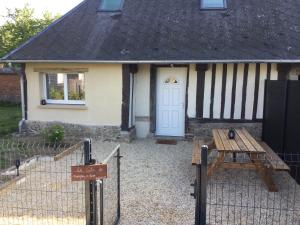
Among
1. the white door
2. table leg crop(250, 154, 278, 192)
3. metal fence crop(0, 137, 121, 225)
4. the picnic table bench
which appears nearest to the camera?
metal fence crop(0, 137, 121, 225)

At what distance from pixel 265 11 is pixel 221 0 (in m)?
1.52

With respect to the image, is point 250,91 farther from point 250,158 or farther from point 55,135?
point 55,135

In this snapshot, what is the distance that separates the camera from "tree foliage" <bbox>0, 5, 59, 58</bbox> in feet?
76.0

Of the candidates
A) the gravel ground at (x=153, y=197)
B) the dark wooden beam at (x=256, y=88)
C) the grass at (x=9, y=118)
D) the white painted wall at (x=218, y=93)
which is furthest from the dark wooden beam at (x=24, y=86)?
the dark wooden beam at (x=256, y=88)

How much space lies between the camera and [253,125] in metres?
9.38

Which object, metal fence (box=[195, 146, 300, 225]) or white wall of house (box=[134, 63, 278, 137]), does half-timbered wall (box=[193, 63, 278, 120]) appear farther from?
metal fence (box=[195, 146, 300, 225])

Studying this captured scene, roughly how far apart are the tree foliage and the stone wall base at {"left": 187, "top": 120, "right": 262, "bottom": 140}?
18.2 meters

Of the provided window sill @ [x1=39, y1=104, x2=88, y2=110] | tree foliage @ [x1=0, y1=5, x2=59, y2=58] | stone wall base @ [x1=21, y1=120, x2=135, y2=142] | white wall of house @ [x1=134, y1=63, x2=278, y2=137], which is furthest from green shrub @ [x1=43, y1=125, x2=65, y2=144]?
tree foliage @ [x1=0, y1=5, x2=59, y2=58]

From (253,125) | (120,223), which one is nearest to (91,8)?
(253,125)

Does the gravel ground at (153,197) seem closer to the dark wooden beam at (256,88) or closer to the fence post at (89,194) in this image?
the fence post at (89,194)

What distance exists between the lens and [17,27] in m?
23.8

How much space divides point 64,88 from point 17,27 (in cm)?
1641

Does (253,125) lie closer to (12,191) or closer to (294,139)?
(294,139)

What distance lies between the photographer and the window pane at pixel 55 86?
1027 cm
